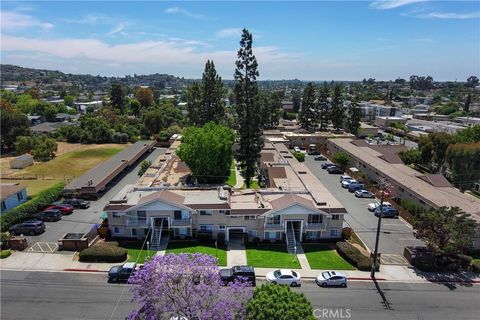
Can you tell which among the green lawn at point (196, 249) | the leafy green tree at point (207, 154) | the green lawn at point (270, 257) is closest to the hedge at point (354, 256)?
the green lawn at point (270, 257)

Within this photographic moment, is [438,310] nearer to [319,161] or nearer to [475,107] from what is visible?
[319,161]

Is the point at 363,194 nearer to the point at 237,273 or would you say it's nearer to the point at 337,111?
the point at 237,273

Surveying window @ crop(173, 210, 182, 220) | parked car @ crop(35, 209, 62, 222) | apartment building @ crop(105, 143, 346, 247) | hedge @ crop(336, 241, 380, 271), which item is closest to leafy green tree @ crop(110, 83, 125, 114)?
parked car @ crop(35, 209, 62, 222)

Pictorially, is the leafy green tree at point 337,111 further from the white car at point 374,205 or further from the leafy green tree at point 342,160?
the white car at point 374,205

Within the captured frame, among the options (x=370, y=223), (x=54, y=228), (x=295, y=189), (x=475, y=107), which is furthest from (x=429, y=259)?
(x=475, y=107)

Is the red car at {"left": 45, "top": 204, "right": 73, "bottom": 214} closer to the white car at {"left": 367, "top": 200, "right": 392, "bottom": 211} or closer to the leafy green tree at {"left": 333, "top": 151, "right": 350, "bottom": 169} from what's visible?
the white car at {"left": 367, "top": 200, "right": 392, "bottom": 211}

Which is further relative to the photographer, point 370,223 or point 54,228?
point 370,223
